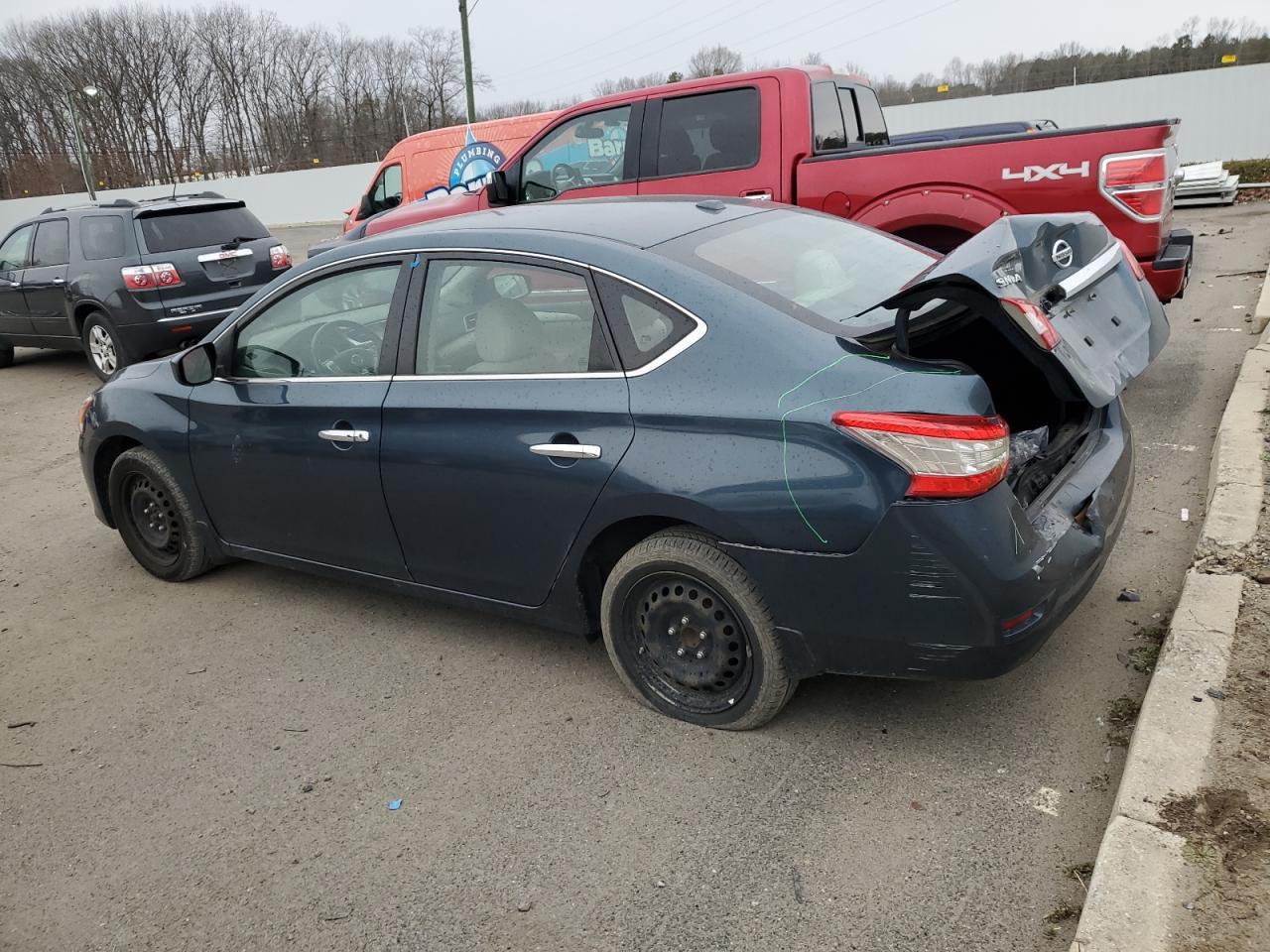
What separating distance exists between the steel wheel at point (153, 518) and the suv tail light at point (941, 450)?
140 inches

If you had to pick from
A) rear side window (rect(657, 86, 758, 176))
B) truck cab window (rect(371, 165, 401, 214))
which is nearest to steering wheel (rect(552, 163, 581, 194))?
rear side window (rect(657, 86, 758, 176))

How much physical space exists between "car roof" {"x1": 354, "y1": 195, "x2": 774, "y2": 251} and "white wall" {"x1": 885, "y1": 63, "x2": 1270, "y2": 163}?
1013 inches

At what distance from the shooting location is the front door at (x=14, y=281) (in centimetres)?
1070

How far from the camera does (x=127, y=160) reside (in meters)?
65.4

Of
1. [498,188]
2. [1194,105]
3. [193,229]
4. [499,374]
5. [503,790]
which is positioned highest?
[1194,105]

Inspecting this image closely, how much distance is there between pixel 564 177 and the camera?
7488 millimetres

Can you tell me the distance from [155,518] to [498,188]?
12.5ft

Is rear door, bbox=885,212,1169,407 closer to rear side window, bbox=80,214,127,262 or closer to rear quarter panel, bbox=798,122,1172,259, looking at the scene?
rear quarter panel, bbox=798,122,1172,259

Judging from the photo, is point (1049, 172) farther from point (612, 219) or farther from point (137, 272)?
point (137, 272)

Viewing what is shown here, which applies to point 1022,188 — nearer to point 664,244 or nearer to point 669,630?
point 664,244

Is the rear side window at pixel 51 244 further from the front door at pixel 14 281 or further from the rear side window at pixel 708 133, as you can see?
the rear side window at pixel 708 133

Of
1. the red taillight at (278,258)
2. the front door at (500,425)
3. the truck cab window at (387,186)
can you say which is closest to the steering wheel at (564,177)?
the front door at (500,425)

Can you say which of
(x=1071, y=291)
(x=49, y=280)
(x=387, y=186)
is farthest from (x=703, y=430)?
(x=387, y=186)

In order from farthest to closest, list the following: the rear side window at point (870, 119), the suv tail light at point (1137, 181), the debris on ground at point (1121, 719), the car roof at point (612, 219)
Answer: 1. the rear side window at point (870, 119)
2. the suv tail light at point (1137, 181)
3. the car roof at point (612, 219)
4. the debris on ground at point (1121, 719)
